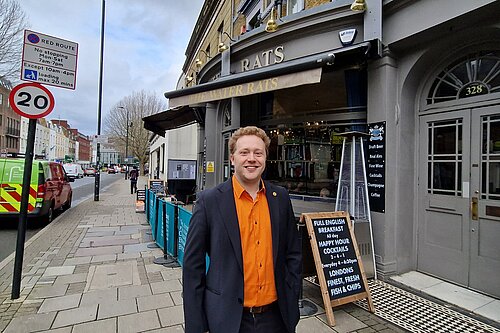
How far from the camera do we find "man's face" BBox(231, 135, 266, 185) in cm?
184

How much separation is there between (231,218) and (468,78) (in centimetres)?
431

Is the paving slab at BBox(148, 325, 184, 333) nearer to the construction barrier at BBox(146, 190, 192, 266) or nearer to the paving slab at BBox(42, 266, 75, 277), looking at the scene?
the construction barrier at BBox(146, 190, 192, 266)

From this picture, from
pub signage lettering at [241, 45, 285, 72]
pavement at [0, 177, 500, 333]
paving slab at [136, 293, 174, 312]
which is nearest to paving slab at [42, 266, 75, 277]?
pavement at [0, 177, 500, 333]

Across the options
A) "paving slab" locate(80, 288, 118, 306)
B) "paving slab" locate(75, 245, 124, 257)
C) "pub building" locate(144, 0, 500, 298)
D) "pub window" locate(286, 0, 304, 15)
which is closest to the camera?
"paving slab" locate(80, 288, 118, 306)

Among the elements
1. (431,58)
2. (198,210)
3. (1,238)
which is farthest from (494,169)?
(1,238)

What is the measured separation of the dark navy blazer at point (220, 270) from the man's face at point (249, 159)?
0.13 metres

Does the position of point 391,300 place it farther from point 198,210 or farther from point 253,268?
point 198,210

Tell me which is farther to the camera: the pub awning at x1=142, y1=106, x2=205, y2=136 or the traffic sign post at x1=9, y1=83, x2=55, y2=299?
the pub awning at x1=142, y1=106, x2=205, y2=136

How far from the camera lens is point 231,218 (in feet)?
5.89

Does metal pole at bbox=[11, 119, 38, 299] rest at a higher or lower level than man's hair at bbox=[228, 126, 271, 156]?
lower

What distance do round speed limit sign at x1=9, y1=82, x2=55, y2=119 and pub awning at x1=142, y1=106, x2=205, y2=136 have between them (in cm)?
605

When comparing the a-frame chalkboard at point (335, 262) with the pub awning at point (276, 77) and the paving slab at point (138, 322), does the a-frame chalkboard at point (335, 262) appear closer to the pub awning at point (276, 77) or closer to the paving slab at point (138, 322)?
the paving slab at point (138, 322)

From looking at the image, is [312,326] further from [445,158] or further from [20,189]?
[20,189]

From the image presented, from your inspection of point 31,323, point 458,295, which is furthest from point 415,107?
point 31,323
